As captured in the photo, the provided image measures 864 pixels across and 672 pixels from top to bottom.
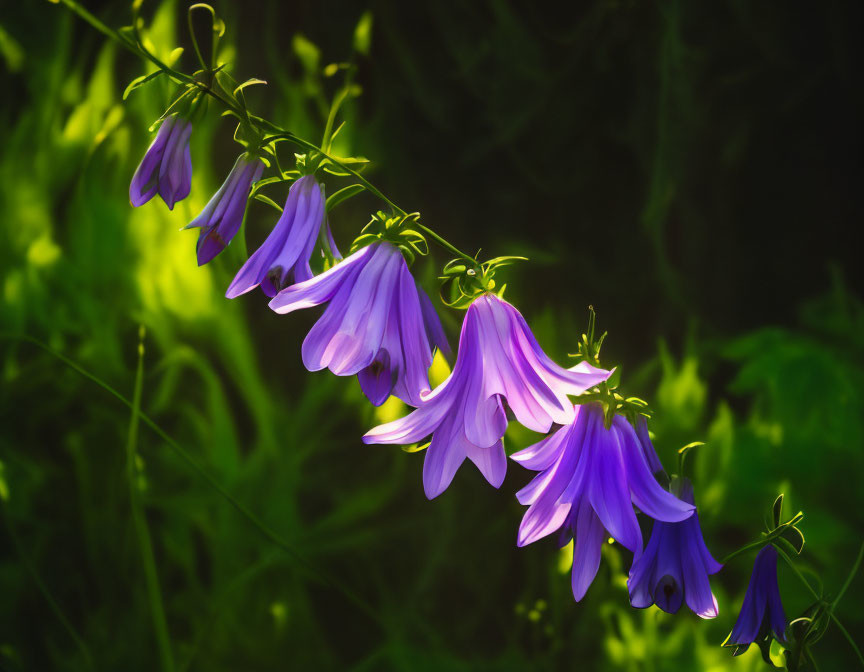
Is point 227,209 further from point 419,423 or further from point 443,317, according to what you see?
point 443,317

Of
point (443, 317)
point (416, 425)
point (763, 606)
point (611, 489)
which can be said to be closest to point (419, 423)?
point (416, 425)

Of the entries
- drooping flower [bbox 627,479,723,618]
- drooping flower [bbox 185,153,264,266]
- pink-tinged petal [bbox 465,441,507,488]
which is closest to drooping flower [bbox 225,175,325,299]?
drooping flower [bbox 185,153,264,266]

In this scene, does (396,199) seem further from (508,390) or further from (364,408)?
(508,390)

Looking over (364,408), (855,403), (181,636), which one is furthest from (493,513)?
(855,403)

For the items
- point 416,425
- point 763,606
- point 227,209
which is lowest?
point 763,606

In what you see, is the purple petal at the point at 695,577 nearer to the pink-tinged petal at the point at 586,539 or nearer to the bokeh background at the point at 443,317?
the pink-tinged petal at the point at 586,539

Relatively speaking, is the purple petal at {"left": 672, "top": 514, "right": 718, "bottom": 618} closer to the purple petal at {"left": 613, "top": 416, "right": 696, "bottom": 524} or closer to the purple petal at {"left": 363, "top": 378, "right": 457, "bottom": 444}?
the purple petal at {"left": 613, "top": 416, "right": 696, "bottom": 524}
